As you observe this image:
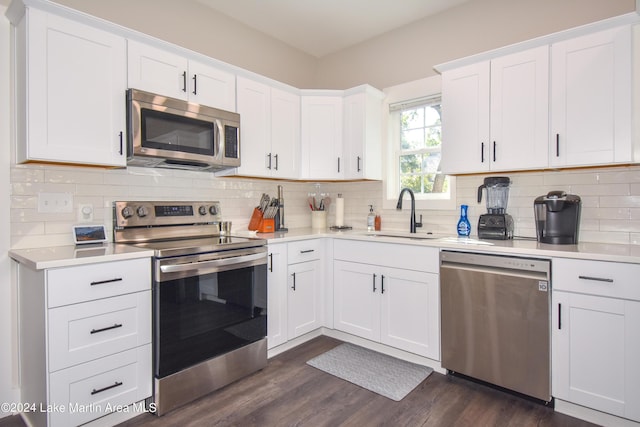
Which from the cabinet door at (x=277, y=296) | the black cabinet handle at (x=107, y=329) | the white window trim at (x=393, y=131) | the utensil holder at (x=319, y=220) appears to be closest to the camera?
the black cabinet handle at (x=107, y=329)

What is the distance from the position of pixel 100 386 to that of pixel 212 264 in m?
0.81

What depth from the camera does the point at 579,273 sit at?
6.28 feet

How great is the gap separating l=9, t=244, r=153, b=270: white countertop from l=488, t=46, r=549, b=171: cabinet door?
2.36 metres

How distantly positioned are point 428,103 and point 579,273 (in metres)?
1.92

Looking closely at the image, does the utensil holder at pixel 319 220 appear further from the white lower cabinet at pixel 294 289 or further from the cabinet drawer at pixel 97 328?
the cabinet drawer at pixel 97 328

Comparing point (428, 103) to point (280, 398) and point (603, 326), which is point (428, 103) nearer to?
point (603, 326)

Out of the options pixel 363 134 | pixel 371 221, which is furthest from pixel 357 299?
pixel 363 134

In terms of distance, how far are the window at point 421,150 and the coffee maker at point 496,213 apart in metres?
0.47

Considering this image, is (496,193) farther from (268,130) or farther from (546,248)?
(268,130)

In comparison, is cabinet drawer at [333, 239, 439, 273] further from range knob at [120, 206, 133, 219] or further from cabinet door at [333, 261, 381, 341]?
range knob at [120, 206, 133, 219]

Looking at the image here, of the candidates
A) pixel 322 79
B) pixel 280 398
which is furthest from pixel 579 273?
pixel 322 79

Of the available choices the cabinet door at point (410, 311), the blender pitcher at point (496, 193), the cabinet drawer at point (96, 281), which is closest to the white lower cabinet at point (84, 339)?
the cabinet drawer at point (96, 281)

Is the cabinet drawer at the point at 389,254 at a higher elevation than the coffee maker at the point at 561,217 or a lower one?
lower

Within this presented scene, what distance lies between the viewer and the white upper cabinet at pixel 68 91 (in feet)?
6.12
